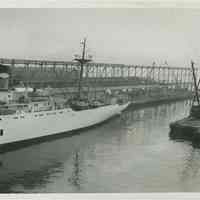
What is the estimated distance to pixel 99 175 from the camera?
6449mm

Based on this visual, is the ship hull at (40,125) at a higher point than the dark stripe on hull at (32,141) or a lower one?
higher

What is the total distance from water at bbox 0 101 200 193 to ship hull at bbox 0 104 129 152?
320 millimetres

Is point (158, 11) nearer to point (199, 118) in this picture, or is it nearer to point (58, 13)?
point (58, 13)

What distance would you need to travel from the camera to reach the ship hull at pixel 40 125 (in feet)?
30.2

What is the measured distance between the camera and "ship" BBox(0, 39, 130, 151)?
923 centimetres

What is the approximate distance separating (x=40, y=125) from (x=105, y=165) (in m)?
3.48

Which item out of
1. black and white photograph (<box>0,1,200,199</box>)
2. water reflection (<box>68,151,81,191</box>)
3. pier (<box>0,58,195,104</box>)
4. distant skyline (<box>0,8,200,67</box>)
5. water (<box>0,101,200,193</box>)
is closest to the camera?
distant skyline (<box>0,8,200,67</box>)

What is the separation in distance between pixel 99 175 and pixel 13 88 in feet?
15.2

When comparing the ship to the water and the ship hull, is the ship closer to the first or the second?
the ship hull

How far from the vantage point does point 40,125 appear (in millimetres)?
10195

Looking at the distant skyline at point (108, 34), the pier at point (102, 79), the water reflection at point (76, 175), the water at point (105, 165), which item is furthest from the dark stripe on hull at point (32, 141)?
the distant skyline at point (108, 34)

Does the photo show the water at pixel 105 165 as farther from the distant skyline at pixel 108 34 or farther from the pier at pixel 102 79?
the distant skyline at pixel 108 34

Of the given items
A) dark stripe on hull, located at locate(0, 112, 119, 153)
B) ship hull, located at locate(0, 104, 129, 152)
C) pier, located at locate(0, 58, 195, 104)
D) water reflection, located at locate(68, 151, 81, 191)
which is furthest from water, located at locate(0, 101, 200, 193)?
pier, located at locate(0, 58, 195, 104)

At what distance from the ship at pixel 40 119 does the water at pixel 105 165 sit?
367 millimetres
